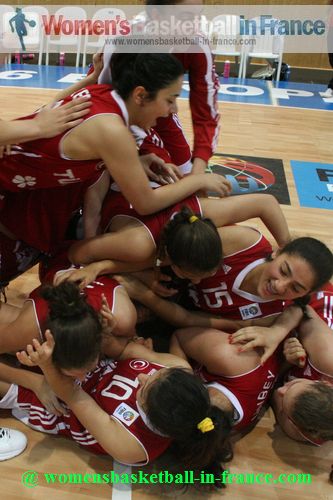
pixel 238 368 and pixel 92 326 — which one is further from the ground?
pixel 92 326

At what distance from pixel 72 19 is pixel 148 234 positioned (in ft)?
21.5

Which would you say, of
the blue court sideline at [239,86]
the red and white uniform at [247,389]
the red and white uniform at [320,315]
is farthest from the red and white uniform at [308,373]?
the blue court sideline at [239,86]

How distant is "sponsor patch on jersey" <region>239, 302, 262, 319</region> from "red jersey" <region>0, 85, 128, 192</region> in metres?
0.70

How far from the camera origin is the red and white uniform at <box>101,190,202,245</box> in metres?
1.68

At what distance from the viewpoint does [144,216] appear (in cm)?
171

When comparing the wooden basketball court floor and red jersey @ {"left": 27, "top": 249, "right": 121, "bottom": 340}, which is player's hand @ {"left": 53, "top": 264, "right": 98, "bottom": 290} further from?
the wooden basketball court floor

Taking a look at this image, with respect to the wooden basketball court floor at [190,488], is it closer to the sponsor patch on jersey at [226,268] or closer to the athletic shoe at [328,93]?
the sponsor patch on jersey at [226,268]

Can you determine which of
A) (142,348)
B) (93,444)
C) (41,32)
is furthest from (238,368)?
(41,32)

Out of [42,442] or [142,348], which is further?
[142,348]

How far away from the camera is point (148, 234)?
1.67 metres

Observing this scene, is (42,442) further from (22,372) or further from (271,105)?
(271,105)

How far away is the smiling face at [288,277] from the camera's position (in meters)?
1.55

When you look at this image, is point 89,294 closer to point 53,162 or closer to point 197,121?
point 53,162

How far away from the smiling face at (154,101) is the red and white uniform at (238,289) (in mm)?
549
